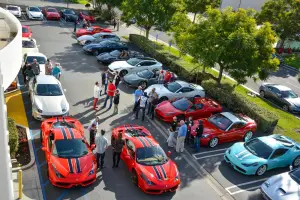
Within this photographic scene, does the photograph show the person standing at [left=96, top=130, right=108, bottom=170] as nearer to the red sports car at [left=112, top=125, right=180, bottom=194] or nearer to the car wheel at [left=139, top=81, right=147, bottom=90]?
the red sports car at [left=112, top=125, right=180, bottom=194]

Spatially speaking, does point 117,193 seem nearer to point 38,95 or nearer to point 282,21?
point 38,95

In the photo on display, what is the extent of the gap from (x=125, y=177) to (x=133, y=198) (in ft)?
4.08

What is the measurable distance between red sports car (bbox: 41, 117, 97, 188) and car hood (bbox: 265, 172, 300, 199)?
658 cm

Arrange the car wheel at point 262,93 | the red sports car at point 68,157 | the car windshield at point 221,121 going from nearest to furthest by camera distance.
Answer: the red sports car at point 68,157 → the car windshield at point 221,121 → the car wheel at point 262,93

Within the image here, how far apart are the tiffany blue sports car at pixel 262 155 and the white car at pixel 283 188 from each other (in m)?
1.28

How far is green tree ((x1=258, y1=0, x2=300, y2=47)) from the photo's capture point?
35.7 meters

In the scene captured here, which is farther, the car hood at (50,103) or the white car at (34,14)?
the white car at (34,14)

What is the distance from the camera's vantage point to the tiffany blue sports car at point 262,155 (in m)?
14.1

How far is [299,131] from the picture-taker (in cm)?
1927

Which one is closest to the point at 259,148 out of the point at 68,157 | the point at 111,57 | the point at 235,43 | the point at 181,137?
the point at 181,137

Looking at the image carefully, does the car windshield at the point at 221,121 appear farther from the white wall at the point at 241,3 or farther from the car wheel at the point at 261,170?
the white wall at the point at 241,3

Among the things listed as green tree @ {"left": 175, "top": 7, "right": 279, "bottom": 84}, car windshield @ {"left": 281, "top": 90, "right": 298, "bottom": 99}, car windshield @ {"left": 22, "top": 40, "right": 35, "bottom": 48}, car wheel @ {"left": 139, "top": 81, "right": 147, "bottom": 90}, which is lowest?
car windshield @ {"left": 281, "top": 90, "right": 298, "bottom": 99}

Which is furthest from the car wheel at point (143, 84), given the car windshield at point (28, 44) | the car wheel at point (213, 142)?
the car windshield at point (28, 44)

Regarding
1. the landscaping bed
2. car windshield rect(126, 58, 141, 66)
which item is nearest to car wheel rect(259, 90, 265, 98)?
the landscaping bed
